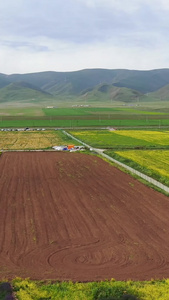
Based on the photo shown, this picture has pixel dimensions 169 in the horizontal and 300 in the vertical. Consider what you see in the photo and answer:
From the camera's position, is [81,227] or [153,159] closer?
[81,227]

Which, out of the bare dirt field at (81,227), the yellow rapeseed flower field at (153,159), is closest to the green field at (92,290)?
the bare dirt field at (81,227)

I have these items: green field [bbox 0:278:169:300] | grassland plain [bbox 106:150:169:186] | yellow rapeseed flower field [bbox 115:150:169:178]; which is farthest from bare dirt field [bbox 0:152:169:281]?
yellow rapeseed flower field [bbox 115:150:169:178]

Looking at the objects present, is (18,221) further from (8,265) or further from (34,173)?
(34,173)

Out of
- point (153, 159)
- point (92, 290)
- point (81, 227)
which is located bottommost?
point (153, 159)

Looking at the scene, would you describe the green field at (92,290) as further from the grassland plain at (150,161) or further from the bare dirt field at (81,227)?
the grassland plain at (150,161)

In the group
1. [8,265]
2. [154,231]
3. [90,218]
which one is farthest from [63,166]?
[8,265]

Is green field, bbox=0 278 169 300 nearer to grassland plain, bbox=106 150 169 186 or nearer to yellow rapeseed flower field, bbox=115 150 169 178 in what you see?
grassland plain, bbox=106 150 169 186

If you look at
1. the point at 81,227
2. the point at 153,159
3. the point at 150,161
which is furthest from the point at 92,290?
the point at 153,159

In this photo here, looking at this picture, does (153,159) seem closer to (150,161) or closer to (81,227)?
(150,161)
